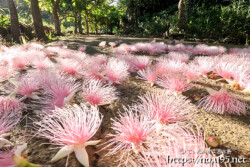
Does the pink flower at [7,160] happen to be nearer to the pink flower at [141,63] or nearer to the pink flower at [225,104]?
the pink flower at [225,104]

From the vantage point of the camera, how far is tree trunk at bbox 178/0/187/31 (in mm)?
7512

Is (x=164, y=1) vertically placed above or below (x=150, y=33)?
above

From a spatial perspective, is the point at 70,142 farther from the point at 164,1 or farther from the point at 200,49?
the point at 164,1

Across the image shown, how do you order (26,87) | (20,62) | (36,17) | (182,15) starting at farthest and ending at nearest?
(182,15), (36,17), (20,62), (26,87)

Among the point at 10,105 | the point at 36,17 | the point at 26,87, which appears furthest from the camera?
the point at 36,17

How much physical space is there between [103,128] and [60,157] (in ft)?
1.25

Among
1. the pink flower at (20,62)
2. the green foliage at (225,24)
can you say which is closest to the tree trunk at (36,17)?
the pink flower at (20,62)

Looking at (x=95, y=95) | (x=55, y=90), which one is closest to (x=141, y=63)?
(x=95, y=95)

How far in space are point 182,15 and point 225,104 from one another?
7.68 meters

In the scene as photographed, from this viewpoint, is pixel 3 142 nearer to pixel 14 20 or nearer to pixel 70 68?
pixel 70 68

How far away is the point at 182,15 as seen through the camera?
7691mm

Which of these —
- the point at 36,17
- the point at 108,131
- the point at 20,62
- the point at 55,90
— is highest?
the point at 36,17

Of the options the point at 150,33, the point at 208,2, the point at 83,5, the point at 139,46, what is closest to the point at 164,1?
the point at 208,2

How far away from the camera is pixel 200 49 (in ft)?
11.0
